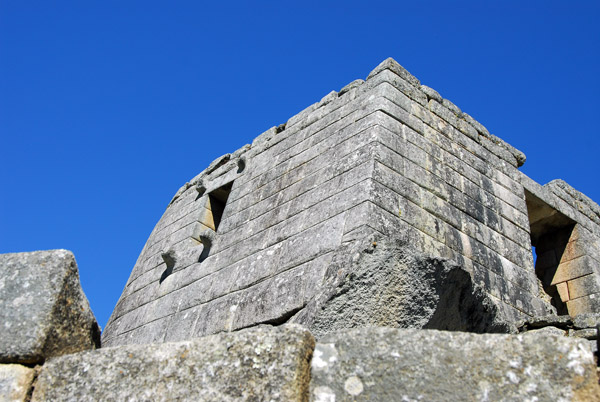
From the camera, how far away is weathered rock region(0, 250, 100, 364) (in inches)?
98.9

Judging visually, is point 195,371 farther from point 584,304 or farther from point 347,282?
point 584,304

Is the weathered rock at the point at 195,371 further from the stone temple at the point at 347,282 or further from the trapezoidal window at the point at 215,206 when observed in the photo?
the trapezoidal window at the point at 215,206

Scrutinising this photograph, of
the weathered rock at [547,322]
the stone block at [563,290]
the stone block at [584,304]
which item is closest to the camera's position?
the weathered rock at [547,322]

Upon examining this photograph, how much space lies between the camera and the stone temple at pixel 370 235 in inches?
141

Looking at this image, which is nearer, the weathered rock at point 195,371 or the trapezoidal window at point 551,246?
the weathered rock at point 195,371

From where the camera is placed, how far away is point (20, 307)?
8.50 feet

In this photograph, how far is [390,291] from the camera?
3.43 meters

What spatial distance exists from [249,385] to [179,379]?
0.90 feet

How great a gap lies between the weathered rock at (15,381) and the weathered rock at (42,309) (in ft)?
0.10

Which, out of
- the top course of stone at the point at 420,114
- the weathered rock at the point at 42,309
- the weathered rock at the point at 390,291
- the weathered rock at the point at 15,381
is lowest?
the weathered rock at the point at 15,381

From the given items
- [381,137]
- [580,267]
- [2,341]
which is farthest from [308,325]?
[580,267]

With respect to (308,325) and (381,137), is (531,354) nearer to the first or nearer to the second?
(308,325)

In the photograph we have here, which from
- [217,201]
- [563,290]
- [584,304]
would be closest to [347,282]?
[584,304]

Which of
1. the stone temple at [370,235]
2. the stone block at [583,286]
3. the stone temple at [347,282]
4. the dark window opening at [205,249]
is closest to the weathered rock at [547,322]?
the stone temple at [347,282]
